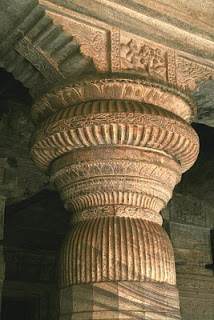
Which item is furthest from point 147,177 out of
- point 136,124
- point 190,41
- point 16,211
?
point 16,211

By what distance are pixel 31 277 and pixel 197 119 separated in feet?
11.1

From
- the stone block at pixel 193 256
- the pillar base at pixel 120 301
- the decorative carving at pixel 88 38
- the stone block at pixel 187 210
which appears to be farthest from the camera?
the stone block at pixel 187 210

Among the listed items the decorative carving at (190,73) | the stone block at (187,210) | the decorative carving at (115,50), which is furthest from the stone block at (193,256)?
the decorative carving at (115,50)

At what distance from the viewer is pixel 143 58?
10.2ft

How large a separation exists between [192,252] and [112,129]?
3.36 meters

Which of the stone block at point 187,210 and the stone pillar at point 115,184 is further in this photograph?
the stone block at point 187,210

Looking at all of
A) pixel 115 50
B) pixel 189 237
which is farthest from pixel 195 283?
pixel 115 50

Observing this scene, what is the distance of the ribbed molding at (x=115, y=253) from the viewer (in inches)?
104

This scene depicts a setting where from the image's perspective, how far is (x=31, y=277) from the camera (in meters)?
6.40

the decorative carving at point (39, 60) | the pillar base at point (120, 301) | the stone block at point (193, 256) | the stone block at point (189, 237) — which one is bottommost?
the pillar base at point (120, 301)

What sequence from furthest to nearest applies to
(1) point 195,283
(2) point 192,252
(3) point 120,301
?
(2) point 192,252
(1) point 195,283
(3) point 120,301

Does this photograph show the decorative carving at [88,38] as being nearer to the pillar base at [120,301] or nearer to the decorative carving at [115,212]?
the decorative carving at [115,212]

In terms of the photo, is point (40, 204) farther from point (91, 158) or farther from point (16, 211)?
point (91, 158)

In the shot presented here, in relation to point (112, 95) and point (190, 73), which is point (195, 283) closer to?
point (190, 73)
